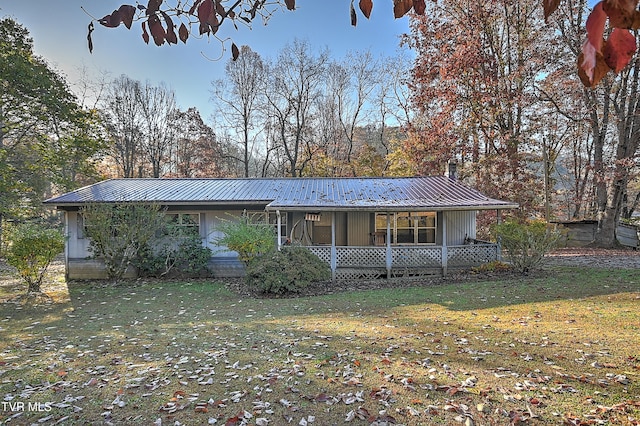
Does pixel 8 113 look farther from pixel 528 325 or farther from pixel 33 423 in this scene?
pixel 528 325

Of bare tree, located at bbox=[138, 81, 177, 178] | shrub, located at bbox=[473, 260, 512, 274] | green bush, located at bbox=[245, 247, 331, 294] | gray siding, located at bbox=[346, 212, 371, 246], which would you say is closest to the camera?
green bush, located at bbox=[245, 247, 331, 294]

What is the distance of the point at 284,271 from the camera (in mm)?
10719

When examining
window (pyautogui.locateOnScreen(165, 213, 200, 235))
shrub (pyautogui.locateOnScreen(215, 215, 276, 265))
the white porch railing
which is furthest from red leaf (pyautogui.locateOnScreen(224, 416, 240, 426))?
window (pyautogui.locateOnScreen(165, 213, 200, 235))

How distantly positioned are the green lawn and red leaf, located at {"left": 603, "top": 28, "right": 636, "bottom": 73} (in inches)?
129

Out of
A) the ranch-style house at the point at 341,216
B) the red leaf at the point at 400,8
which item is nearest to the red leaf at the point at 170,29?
the red leaf at the point at 400,8

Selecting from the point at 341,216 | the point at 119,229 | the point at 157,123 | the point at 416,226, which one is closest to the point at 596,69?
the point at 119,229

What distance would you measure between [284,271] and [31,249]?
7.62m

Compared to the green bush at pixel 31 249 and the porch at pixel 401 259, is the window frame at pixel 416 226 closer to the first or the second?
the porch at pixel 401 259

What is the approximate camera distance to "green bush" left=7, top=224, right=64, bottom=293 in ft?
34.8

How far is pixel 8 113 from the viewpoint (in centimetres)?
1644

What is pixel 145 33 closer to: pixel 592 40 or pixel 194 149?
pixel 592 40

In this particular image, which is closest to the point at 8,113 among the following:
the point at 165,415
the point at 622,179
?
the point at 165,415

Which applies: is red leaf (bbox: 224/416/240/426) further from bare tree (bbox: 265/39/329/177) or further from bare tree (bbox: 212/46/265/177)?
bare tree (bbox: 212/46/265/177)

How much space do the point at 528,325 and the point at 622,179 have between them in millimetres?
17034
